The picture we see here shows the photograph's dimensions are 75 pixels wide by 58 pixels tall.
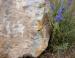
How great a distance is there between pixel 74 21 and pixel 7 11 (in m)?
0.94

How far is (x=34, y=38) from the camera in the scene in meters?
3.43

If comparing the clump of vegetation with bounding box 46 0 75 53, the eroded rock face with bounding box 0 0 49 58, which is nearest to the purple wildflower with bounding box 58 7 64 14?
the clump of vegetation with bounding box 46 0 75 53

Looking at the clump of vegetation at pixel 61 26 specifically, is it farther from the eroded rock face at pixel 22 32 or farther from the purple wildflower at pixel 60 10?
the eroded rock face at pixel 22 32

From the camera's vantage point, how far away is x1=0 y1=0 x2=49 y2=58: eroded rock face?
3436mm

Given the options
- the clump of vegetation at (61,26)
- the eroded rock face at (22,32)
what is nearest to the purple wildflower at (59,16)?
the clump of vegetation at (61,26)

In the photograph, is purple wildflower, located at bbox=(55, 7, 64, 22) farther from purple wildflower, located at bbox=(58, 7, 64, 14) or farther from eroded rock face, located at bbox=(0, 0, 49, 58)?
eroded rock face, located at bbox=(0, 0, 49, 58)

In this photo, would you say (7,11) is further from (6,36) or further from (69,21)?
(69,21)

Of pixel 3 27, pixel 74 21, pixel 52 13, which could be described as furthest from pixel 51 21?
pixel 3 27

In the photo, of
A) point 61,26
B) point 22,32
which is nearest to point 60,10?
point 61,26

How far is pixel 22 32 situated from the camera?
345 centimetres

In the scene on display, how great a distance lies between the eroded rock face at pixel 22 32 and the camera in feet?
11.3

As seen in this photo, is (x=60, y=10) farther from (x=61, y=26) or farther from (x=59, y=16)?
(x=61, y=26)

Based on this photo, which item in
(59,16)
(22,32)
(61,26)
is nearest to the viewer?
(22,32)

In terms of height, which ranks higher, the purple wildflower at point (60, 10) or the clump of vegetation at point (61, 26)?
the purple wildflower at point (60, 10)
